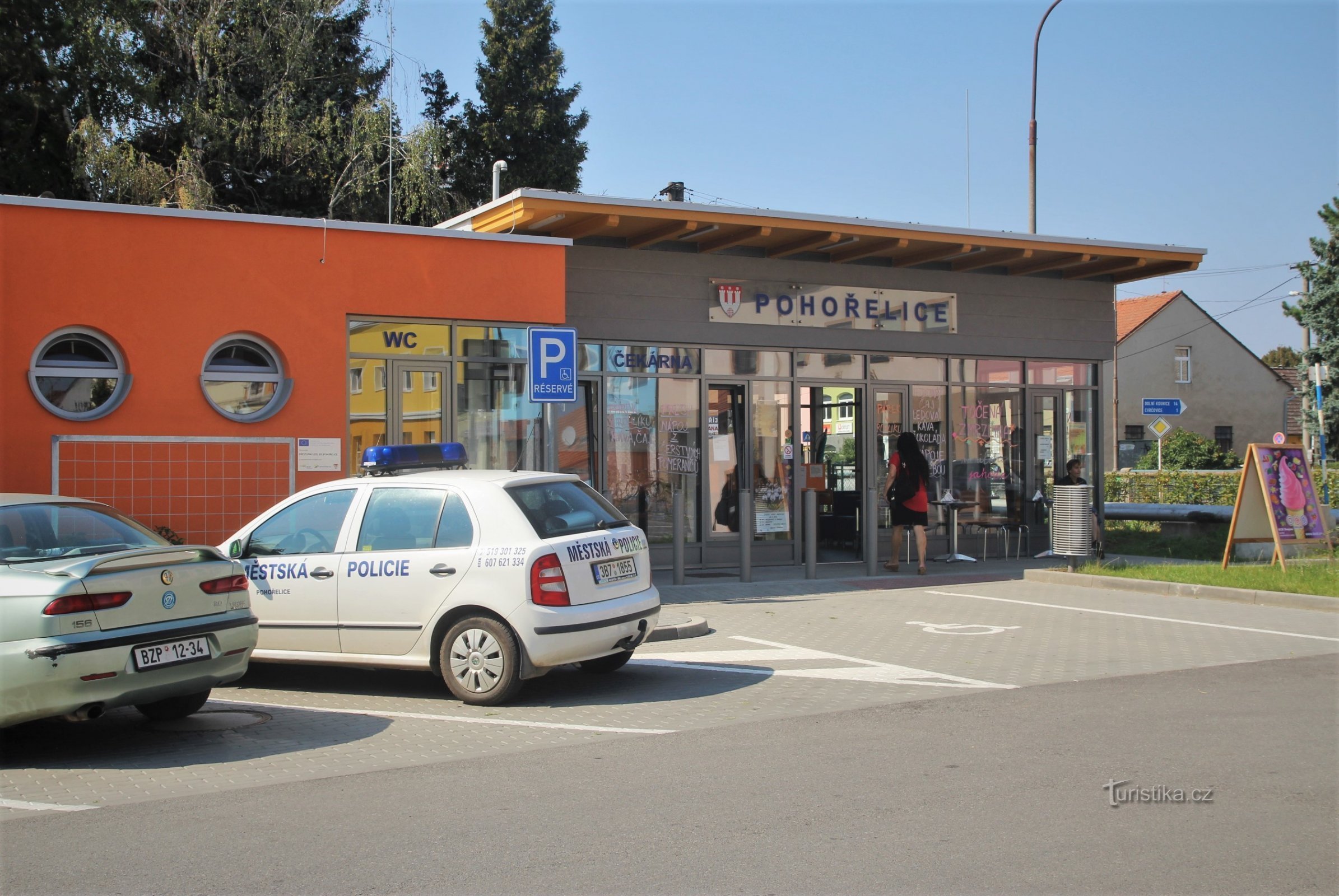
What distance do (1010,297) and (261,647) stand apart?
42.8 ft

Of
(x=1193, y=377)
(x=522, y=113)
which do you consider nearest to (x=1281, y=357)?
(x=1193, y=377)

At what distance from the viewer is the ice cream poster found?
14.1 meters

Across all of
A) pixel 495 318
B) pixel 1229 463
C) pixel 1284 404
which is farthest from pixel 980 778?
pixel 1284 404

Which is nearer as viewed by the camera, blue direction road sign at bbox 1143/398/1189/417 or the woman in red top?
the woman in red top

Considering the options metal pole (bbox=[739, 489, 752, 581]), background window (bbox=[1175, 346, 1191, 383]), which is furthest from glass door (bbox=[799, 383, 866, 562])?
background window (bbox=[1175, 346, 1191, 383])

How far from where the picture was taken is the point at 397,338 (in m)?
13.2

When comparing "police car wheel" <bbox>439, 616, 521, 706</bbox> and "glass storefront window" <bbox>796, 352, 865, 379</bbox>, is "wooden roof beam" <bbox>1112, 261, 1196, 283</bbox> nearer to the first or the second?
"glass storefront window" <bbox>796, 352, 865, 379</bbox>

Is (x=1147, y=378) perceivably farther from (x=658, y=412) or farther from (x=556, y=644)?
(x=556, y=644)

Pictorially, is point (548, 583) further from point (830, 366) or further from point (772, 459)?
point (830, 366)

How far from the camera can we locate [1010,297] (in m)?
17.9

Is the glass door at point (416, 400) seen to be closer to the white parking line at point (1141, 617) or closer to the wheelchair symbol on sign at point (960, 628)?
the wheelchair symbol on sign at point (960, 628)

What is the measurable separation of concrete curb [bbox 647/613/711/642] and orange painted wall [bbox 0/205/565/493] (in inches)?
165

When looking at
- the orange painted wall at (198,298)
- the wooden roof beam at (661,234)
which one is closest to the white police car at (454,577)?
the orange painted wall at (198,298)

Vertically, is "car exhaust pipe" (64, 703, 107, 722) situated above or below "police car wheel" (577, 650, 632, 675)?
above
